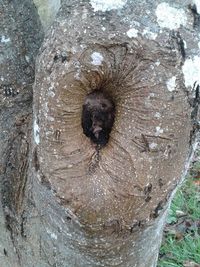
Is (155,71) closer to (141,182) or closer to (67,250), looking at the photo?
(141,182)

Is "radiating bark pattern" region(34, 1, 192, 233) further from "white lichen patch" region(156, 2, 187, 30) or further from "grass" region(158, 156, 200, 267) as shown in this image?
"grass" region(158, 156, 200, 267)

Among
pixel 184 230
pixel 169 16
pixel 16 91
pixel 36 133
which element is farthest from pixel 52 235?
pixel 184 230

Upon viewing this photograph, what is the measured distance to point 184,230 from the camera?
3393 millimetres

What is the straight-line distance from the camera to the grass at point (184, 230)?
3119 mm

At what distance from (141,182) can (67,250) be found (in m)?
0.29

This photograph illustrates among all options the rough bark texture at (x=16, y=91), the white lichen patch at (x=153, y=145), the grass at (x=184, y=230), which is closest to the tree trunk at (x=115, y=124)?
the white lichen patch at (x=153, y=145)

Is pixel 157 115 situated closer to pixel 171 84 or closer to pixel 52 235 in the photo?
pixel 171 84

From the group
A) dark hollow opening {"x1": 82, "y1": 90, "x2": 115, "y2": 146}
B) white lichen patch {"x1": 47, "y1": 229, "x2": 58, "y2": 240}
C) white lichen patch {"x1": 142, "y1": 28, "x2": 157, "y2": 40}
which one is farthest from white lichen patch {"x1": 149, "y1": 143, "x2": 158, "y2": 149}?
white lichen patch {"x1": 47, "y1": 229, "x2": 58, "y2": 240}

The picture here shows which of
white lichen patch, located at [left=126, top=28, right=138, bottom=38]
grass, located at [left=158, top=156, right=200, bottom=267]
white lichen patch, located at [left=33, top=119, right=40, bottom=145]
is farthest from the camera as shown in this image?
grass, located at [left=158, top=156, right=200, bottom=267]

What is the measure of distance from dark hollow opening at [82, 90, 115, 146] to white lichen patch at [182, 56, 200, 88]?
16cm

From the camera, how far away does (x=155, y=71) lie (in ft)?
4.04

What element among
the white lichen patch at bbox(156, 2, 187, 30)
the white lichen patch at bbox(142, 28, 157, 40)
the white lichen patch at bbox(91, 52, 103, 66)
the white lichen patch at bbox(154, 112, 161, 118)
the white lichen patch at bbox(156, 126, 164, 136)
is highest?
the white lichen patch at bbox(156, 2, 187, 30)

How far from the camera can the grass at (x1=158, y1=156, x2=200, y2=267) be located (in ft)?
10.2

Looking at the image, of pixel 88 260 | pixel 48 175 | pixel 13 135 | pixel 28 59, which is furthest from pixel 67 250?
pixel 28 59
